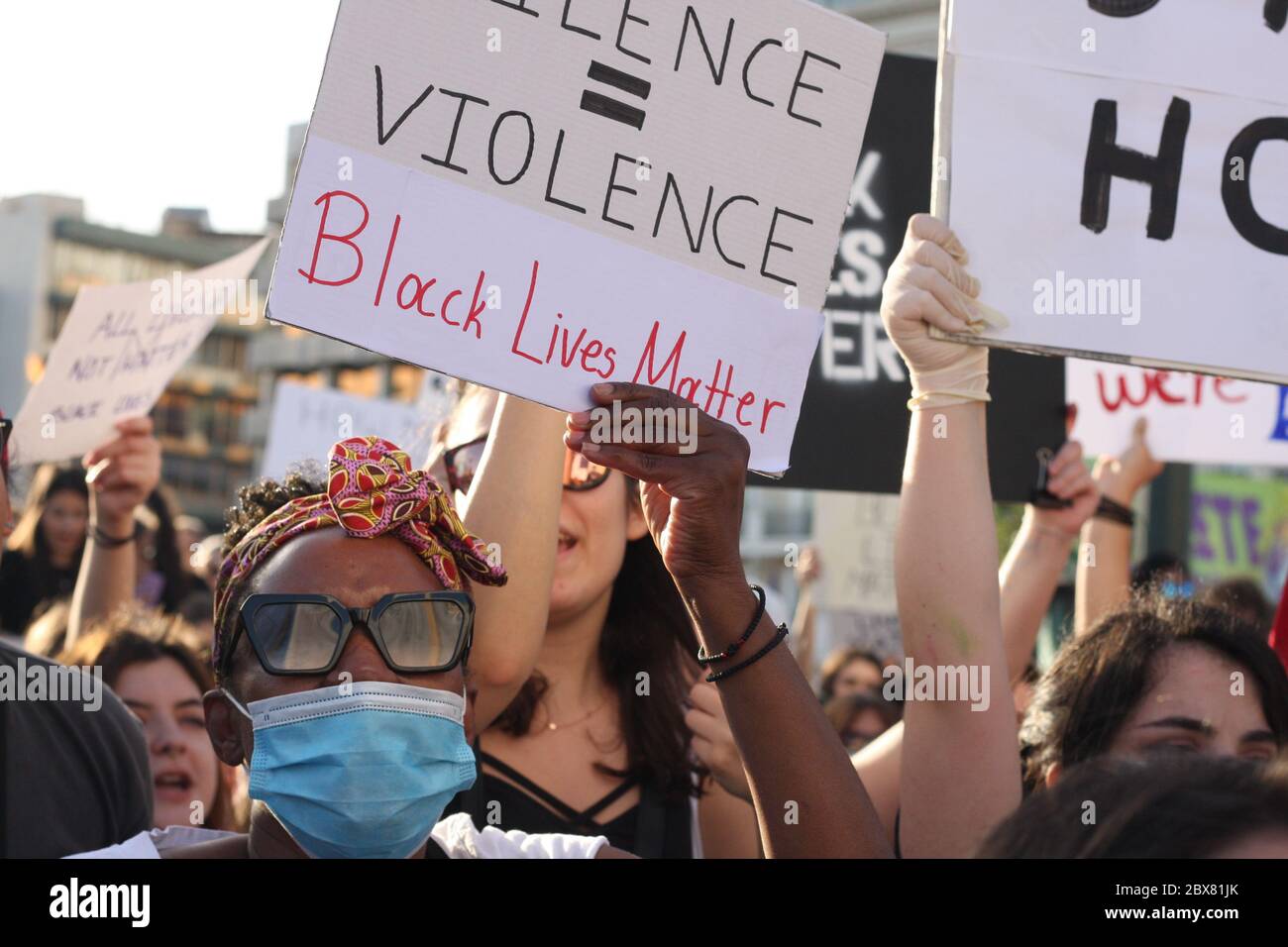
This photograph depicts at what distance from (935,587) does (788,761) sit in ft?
1.92

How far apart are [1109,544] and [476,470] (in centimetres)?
199

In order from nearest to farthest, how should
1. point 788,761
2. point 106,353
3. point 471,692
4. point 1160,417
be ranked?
point 788,761, point 471,692, point 106,353, point 1160,417

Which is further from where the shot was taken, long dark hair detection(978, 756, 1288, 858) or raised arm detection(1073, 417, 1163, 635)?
raised arm detection(1073, 417, 1163, 635)

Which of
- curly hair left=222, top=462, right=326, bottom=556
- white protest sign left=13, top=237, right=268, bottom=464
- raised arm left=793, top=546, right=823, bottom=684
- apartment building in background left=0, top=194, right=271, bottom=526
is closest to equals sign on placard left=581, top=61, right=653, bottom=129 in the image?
curly hair left=222, top=462, right=326, bottom=556

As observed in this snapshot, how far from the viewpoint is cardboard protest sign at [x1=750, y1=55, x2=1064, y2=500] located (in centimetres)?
A: 359

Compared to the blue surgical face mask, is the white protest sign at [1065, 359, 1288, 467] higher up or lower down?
higher up

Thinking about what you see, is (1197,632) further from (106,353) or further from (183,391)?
(183,391)

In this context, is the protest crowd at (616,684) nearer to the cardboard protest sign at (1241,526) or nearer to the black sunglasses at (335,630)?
the black sunglasses at (335,630)

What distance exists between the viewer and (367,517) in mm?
2012

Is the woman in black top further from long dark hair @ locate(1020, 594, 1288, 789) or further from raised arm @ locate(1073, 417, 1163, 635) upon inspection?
long dark hair @ locate(1020, 594, 1288, 789)

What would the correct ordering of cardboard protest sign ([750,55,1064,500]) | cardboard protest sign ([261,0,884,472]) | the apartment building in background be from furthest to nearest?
the apartment building in background → cardboard protest sign ([750,55,1064,500]) → cardboard protest sign ([261,0,884,472])
